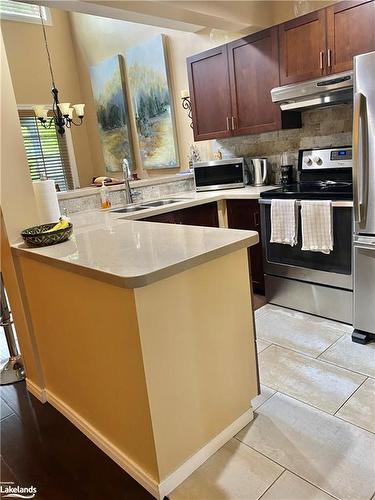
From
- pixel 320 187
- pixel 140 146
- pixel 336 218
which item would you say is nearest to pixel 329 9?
pixel 320 187

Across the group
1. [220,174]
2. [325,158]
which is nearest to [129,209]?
[220,174]

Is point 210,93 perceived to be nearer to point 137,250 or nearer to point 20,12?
point 137,250

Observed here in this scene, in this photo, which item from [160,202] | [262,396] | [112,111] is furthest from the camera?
[112,111]

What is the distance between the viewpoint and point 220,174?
361 centimetres

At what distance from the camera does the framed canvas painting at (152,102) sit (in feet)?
14.1

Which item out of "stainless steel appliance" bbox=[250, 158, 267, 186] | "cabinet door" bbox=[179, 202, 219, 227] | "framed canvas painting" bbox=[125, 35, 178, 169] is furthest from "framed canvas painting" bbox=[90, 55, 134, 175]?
"cabinet door" bbox=[179, 202, 219, 227]

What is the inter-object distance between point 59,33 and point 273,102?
448 centimetres

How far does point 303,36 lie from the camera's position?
2.73 meters

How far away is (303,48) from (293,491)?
2755 millimetres

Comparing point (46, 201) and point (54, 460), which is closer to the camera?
point (54, 460)

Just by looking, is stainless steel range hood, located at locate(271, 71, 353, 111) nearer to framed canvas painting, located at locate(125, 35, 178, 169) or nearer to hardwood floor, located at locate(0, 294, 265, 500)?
framed canvas painting, located at locate(125, 35, 178, 169)

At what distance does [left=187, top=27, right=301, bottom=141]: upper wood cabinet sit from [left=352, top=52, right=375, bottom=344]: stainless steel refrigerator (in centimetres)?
102

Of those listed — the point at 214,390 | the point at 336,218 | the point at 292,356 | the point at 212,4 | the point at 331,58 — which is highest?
the point at 212,4

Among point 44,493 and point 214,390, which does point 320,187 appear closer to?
point 214,390
